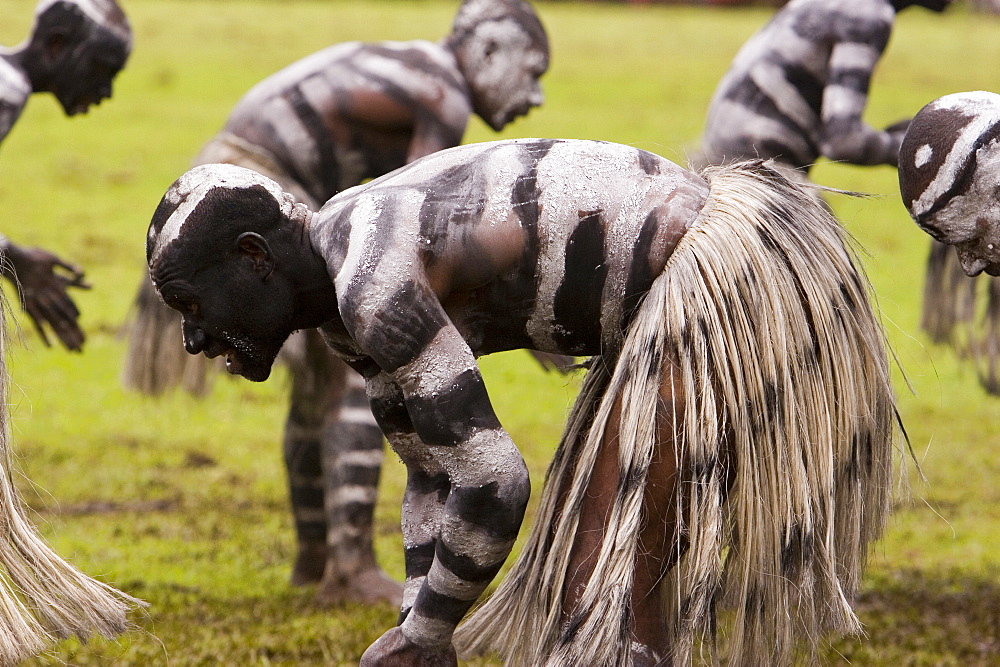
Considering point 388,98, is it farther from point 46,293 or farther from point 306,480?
point 306,480

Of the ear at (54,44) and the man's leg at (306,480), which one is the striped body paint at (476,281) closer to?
the man's leg at (306,480)

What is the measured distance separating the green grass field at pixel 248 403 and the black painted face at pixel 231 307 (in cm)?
69

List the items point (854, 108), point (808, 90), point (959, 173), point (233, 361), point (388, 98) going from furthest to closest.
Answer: point (808, 90)
point (854, 108)
point (388, 98)
point (233, 361)
point (959, 173)

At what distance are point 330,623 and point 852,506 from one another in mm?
1674

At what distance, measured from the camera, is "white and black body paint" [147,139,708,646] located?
2.11m

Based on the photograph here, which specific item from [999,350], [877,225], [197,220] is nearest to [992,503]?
[999,350]

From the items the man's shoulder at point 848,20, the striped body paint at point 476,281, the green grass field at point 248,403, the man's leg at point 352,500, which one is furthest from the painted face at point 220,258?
the man's shoulder at point 848,20

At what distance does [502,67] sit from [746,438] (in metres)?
2.00

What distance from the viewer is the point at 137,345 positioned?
4137 millimetres

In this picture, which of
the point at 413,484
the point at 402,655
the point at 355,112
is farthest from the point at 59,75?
the point at 402,655

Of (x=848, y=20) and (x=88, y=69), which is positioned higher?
(x=848, y=20)

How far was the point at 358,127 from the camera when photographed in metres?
3.82

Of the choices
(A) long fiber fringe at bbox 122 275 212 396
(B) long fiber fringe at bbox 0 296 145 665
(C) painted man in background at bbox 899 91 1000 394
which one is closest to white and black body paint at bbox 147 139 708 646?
(C) painted man in background at bbox 899 91 1000 394

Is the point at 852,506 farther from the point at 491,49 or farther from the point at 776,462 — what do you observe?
the point at 491,49
